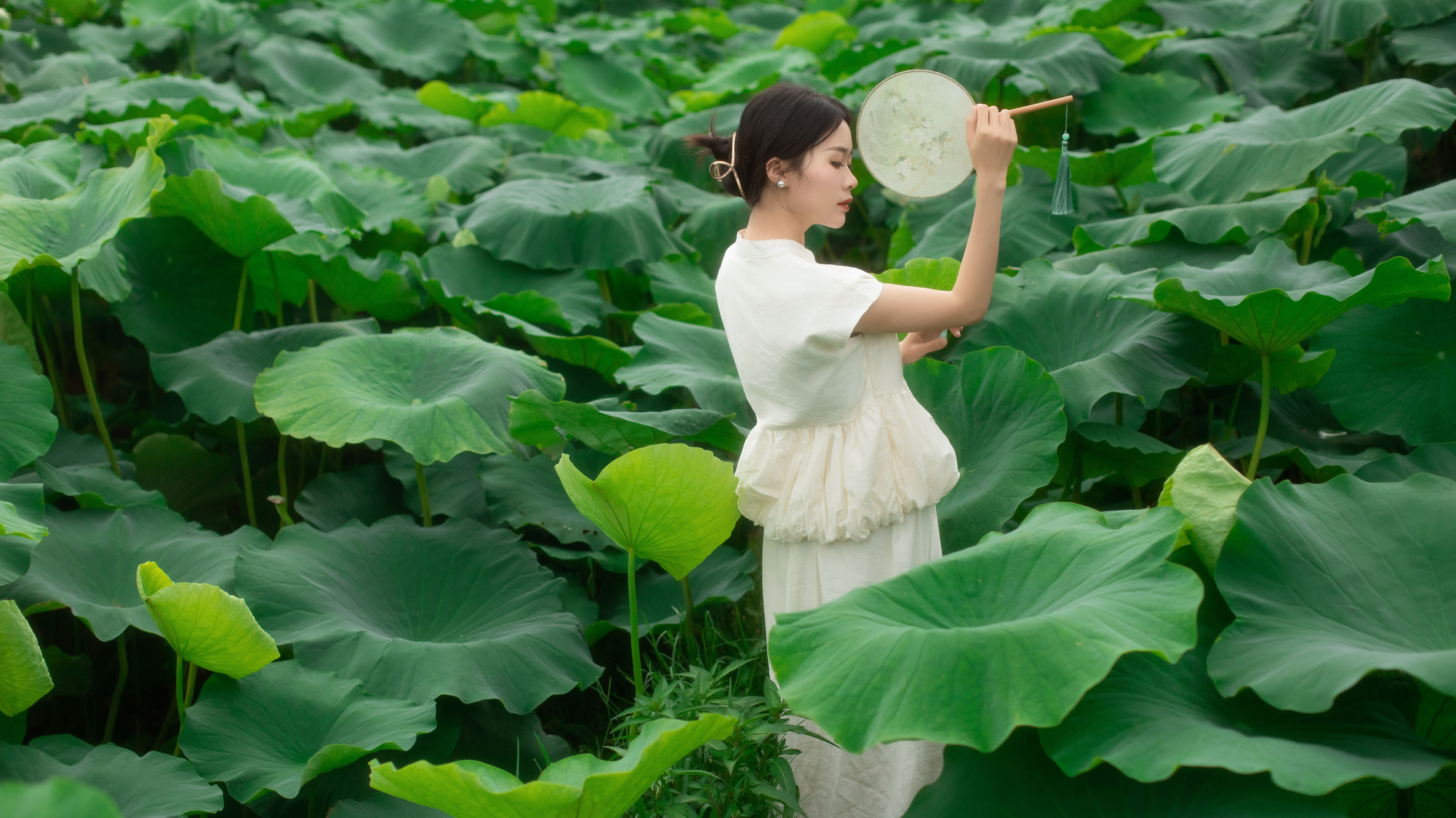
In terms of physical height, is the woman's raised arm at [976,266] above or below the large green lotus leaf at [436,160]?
above

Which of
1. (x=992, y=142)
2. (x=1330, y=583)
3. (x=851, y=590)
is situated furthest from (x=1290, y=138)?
(x=851, y=590)

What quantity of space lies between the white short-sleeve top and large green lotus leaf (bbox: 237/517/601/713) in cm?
59

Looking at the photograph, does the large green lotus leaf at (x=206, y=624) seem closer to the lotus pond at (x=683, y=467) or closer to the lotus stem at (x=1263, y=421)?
the lotus pond at (x=683, y=467)

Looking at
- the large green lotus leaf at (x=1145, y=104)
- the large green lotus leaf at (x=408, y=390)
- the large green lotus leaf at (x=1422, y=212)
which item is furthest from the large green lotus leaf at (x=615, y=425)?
the large green lotus leaf at (x=1145, y=104)

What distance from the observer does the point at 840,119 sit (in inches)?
63.6

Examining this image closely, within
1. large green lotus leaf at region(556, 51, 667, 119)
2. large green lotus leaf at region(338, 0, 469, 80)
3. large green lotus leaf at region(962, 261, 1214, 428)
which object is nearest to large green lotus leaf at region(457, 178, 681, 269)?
large green lotus leaf at region(962, 261, 1214, 428)

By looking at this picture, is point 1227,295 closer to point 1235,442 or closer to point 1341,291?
point 1341,291

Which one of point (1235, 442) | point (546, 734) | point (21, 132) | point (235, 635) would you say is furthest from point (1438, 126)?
point (21, 132)

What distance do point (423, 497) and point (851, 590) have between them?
1.28 m

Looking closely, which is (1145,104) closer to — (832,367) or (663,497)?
(832,367)

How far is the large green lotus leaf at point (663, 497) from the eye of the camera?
1658mm

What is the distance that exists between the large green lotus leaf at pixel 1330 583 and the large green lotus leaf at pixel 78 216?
88.9 inches

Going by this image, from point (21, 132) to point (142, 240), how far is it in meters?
1.11

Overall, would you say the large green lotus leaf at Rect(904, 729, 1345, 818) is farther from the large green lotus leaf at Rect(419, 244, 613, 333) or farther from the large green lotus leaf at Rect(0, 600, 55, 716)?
the large green lotus leaf at Rect(419, 244, 613, 333)
